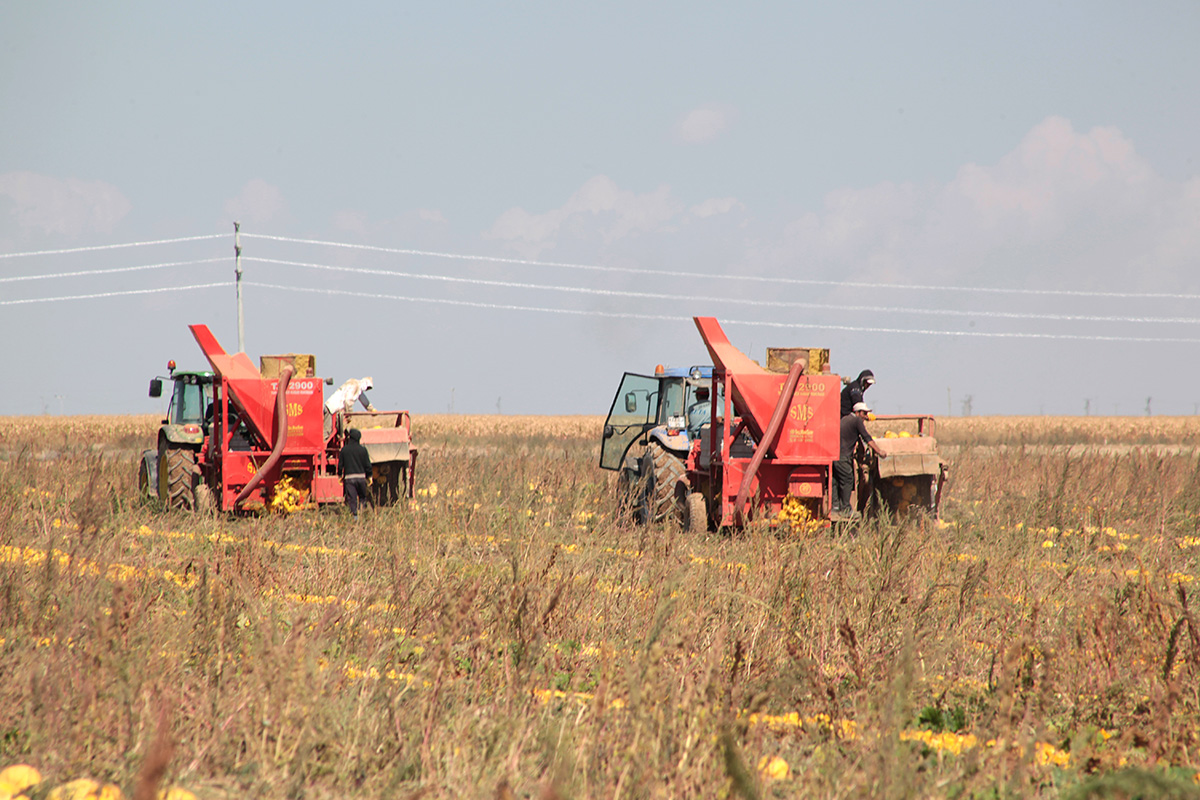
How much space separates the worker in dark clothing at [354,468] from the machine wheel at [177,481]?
2.16m

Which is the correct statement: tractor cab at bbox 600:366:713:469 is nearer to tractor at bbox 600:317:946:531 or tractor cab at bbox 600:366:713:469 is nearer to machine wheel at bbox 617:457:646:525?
machine wheel at bbox 617:457:646:525

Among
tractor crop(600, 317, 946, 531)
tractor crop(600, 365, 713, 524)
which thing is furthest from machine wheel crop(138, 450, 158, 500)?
tractor crop(600, 317, 946, 531)

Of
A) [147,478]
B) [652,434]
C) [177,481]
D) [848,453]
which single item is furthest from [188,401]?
[848,453]

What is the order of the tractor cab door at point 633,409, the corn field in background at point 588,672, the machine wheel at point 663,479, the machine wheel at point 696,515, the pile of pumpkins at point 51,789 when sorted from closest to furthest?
the pile of pumpkins at point 51,789, the corn field in background at point 588,672, the machine wheel at point 696,515, the machine wheel at point 663,479, the tractor cab door at point 633,409

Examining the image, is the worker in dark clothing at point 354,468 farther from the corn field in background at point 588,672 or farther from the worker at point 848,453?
the worker at point 848,453

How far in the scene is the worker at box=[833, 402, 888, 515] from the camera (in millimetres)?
10477

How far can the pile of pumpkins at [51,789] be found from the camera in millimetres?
2967

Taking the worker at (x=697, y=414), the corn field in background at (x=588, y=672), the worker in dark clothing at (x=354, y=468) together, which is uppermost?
the worker at (x=697, y=414)

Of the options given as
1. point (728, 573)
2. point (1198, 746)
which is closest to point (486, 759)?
point (1198, 746)

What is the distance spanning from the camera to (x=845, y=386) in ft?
36.6

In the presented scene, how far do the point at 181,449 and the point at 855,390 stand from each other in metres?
8.75

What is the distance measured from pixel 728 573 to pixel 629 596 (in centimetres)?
114

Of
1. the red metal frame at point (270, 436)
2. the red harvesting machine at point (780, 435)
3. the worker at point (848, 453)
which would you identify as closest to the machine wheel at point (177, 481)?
the red metal frame at point (270, 436)

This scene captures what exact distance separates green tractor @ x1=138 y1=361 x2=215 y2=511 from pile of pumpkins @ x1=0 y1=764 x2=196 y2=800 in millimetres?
9021
